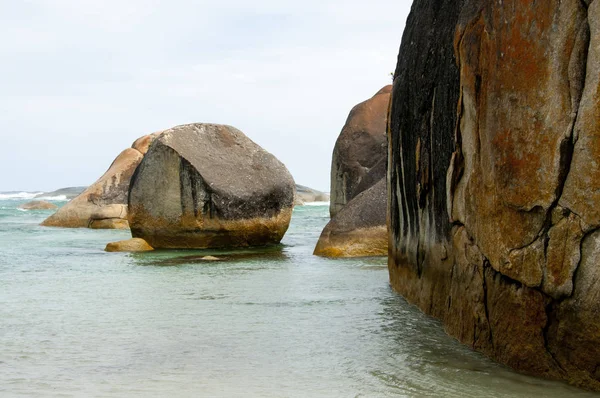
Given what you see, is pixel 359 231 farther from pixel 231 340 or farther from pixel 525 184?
pixel 525 184

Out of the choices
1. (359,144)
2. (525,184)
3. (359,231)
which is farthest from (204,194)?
(525,184)

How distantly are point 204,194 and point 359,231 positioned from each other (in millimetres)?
2760

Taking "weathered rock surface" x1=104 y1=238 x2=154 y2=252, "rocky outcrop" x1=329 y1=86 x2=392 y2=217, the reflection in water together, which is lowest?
the reflection in water

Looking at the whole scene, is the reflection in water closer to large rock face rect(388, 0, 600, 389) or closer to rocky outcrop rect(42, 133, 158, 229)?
large rock face rect(388, 0, 600, 389)

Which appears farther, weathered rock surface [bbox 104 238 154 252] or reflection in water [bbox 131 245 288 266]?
weathered rock surface [bbox 104 238 154 252]

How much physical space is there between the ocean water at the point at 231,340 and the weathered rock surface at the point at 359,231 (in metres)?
1.67

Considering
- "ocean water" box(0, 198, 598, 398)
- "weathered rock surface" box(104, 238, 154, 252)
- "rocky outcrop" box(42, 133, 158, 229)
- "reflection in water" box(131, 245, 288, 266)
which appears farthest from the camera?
"rocky outcrop" box(42, 133, 158, 229)

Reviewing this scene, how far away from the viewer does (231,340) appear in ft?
16.4

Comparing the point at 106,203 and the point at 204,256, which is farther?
the point at 106,203

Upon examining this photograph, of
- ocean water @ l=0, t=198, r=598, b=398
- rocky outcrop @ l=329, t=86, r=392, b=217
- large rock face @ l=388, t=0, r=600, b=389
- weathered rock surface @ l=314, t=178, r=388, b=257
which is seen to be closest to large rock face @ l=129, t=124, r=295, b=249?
weathered rock surface @ l=314, t=178, r=388, b=257

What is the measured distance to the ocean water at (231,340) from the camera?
3867 mm

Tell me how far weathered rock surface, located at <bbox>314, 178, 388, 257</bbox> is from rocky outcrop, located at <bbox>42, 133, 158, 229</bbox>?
33.9 ft

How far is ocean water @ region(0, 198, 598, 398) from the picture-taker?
152 inches

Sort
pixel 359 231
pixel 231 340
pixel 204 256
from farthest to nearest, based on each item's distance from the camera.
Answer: pixel 204 256 < pixel 359 231 < pixel 231 340
